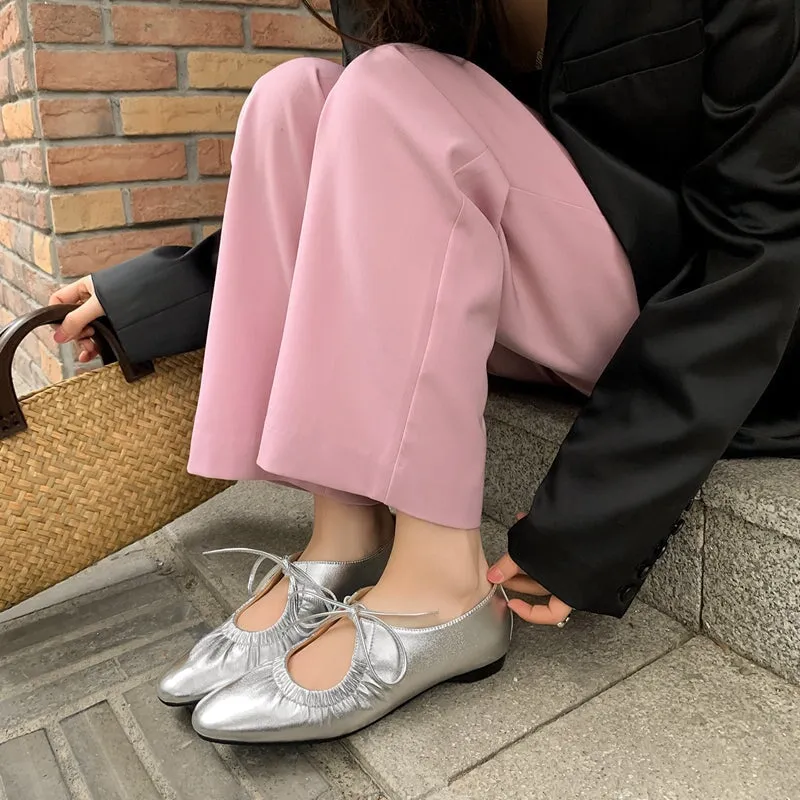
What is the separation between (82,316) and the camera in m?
0.82

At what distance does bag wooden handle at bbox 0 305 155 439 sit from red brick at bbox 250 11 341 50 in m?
0.73

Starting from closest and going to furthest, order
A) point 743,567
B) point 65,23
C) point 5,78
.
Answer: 1. point 743,567
2. point 65,23
3. point 5,78

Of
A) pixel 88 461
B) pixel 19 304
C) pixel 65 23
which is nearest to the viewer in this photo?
pixel 88 461

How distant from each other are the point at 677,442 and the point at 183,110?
1033 millimetres

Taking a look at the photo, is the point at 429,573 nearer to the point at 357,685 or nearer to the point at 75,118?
the point at 357,685

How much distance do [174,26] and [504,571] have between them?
3.46ft

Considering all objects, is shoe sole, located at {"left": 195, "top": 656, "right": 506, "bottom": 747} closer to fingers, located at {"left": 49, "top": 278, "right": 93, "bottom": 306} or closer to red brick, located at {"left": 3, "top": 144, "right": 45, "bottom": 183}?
fingers, located at {"left": 49, "top": 278, "right": 93, "bottom": 306}

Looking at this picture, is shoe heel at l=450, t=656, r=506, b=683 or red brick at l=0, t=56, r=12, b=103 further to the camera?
red brick at l=0, t=56, r=12, b=103

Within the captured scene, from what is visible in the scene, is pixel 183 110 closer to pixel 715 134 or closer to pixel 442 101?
pixel 442 101

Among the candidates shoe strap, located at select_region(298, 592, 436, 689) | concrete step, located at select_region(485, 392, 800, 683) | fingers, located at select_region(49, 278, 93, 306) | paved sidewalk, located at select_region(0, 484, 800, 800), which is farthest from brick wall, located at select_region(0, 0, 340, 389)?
concrete step, located at select_region(485, 392, 800, 683)

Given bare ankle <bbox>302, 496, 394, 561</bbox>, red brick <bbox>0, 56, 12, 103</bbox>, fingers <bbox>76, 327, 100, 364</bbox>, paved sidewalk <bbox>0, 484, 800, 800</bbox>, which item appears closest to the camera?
paved sidewalk <bbox>0, 484, 800, 800</bbox>

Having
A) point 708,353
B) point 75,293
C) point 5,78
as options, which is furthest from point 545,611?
point 5,78

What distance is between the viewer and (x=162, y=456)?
0.88 metres

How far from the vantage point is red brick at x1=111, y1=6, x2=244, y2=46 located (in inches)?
47.1
